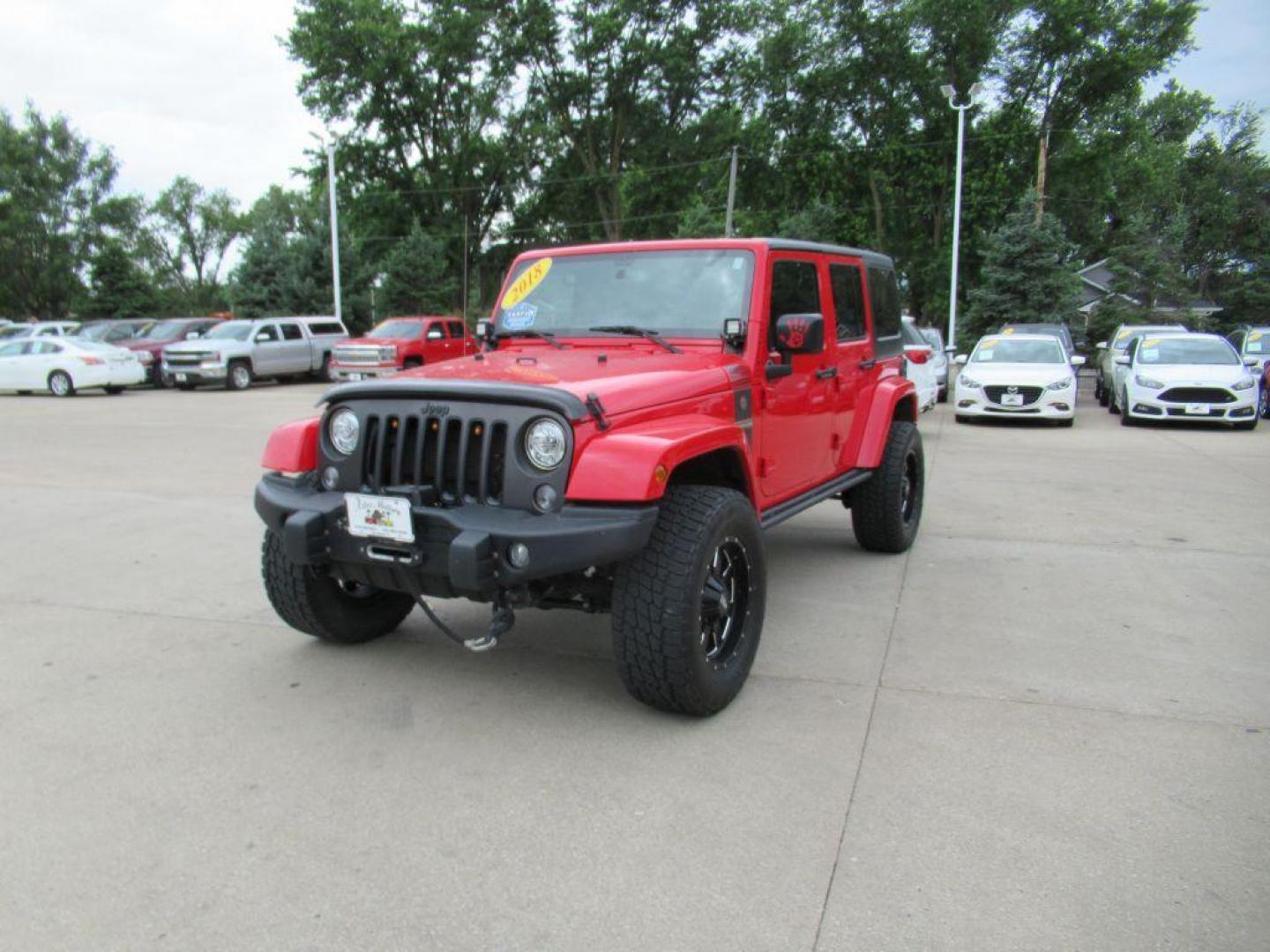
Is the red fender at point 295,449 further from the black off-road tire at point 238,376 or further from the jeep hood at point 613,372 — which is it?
the black off-road tire at point 238,376

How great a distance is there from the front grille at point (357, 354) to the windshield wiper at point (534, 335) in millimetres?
17184

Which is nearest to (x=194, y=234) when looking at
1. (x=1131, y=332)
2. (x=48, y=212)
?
(x=48, y=212)

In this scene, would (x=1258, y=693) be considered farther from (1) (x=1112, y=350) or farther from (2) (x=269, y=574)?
(1) (x=1112, y=350)

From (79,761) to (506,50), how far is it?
139 ft

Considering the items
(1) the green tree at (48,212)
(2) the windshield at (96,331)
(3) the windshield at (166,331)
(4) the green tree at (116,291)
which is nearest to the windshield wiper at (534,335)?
(3) the windshield at (166,331)

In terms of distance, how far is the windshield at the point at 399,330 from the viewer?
2353cm

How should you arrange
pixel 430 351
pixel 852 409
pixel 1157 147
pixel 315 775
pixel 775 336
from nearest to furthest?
1. pixel 315 775
2. pixel 775 336
3. pixel 852 409
4. pixel 430 351
5. pixel 1157 147

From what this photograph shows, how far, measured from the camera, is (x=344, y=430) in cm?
405

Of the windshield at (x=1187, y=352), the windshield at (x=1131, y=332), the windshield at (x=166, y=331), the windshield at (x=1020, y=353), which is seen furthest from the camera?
the windshield at (x=166, y=331)

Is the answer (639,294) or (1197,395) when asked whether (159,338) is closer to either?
(1197,395)

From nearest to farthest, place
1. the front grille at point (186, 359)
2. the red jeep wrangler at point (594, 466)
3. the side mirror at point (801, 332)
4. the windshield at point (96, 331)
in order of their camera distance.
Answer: the red jeep wrangler at point (594, 466)
the side mirror at point (801, 332)
the front grille at point (186, 359)
the windshield at point (96, 331)

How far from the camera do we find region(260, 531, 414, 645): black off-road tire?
441 cm

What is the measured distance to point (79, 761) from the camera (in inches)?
140

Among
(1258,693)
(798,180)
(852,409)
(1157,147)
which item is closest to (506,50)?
(798,180)
